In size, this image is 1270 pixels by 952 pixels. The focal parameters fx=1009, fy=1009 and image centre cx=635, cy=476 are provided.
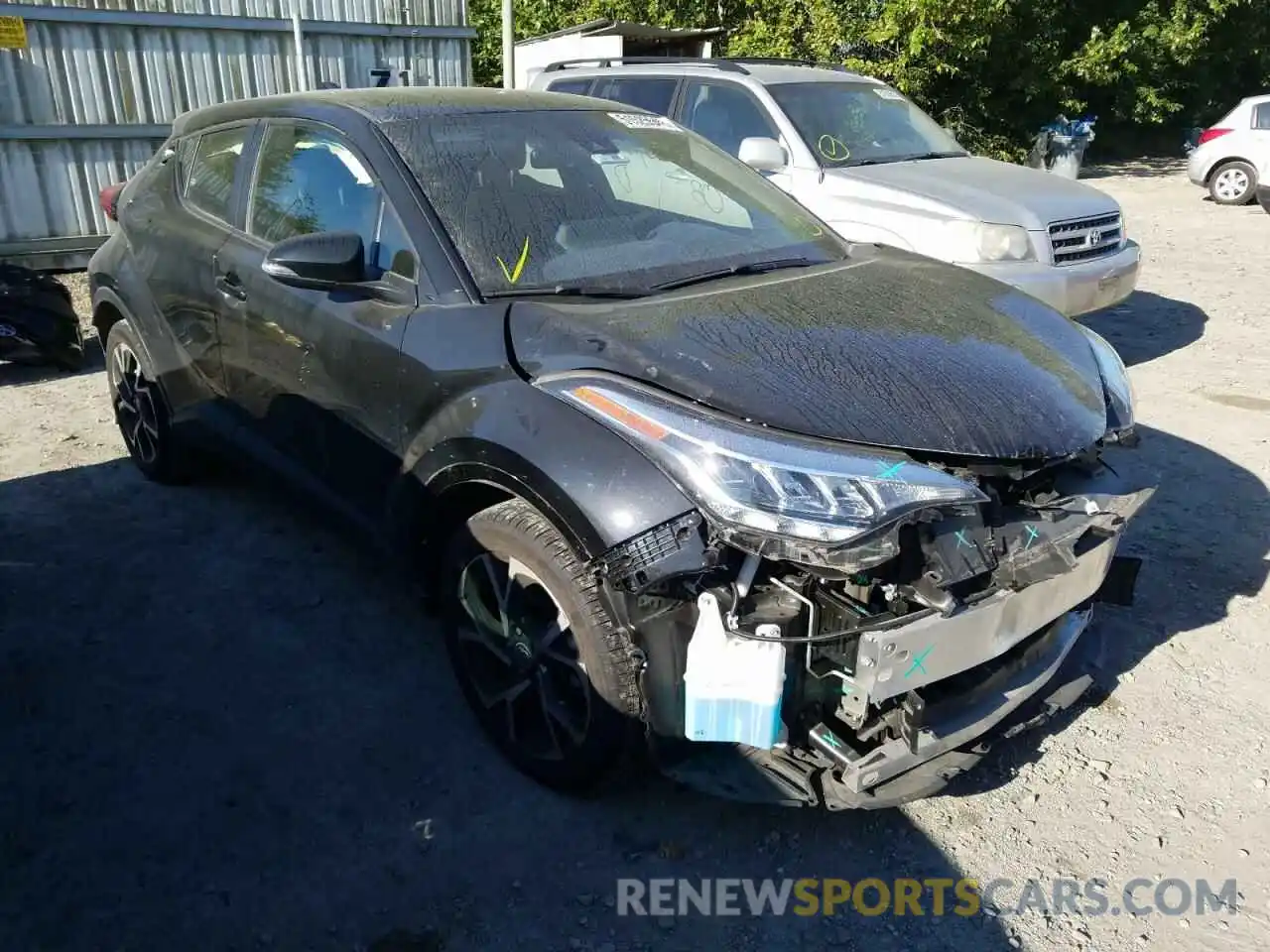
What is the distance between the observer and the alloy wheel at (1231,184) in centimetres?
1433

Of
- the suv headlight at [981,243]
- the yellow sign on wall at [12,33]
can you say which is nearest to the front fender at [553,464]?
the suv headlight at [981,243]

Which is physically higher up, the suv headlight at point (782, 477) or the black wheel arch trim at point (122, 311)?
the suv headlight at point (782, 477)

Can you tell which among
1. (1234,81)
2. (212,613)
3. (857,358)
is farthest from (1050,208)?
(1234,81)

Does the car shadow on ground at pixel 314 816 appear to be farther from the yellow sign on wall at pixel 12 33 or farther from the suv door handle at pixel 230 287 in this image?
the yellow sign on wall at pixel 12 33

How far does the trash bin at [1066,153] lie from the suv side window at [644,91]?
1194cm

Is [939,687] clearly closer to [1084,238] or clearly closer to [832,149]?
[1084,238]

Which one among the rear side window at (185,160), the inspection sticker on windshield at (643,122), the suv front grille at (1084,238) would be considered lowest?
the suv front grille at (1084,238)

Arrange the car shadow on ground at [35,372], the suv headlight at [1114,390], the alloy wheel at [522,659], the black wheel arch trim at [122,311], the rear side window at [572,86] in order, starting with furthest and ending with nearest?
the rear side window at [572,86] < the car shadow on ground at [35,372] < the black wheel arch trim at [122,311] < the suv headlight at [1114,390] < the alloy wheel at [522,659]

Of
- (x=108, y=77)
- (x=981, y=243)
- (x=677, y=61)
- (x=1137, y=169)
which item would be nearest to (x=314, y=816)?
(x=981, y=243)

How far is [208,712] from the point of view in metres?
3.28

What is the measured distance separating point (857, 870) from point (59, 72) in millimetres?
9332

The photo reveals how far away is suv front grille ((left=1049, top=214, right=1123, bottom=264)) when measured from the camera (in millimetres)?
6336

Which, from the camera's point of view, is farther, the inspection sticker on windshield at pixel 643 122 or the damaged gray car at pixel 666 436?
the inspection sticker on windshield at pixel 643 122

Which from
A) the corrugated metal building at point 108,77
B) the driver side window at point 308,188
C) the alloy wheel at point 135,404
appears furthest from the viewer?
the corrugated metal building at point 108,77
